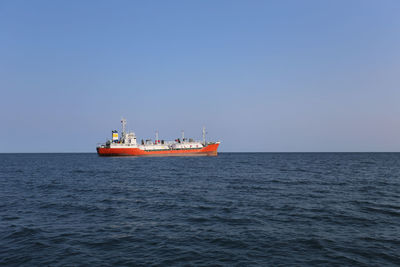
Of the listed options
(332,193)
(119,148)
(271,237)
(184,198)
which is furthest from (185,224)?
(119,148)

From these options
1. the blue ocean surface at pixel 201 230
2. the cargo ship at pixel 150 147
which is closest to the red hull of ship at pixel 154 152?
the cargo ship at pixel 150 147

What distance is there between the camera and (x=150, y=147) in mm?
104438

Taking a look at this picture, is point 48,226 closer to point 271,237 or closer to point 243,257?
point 243,257

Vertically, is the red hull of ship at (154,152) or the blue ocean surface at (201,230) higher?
the red hull of ship at (154,152)

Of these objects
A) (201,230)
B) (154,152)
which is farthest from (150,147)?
(201,230)

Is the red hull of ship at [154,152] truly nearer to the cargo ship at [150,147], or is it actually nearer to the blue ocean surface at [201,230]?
the cargo ship at [150,147]

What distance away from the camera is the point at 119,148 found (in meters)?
96.9

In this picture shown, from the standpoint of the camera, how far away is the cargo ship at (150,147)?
98.1 meters

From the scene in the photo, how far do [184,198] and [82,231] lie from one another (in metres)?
9.89

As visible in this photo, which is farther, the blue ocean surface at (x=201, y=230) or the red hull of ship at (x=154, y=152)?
the red hull of ship at (x=154, y=152)

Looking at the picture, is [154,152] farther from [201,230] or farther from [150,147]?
[201,230]

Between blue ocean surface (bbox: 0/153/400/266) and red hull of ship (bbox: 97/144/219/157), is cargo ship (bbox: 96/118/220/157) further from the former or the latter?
blue ocean surface (bbox: 0/153/400/266)

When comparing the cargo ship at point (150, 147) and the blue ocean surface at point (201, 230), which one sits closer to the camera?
the blue ocean surface at point (201, 230)

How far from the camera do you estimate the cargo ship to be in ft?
322
